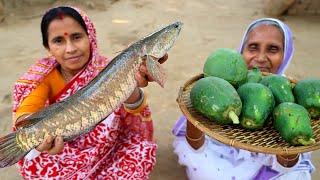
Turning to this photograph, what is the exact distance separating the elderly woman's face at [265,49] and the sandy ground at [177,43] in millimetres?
997

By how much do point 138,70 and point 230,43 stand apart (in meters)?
3.81

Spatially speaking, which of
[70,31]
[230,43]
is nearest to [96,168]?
[70,31]

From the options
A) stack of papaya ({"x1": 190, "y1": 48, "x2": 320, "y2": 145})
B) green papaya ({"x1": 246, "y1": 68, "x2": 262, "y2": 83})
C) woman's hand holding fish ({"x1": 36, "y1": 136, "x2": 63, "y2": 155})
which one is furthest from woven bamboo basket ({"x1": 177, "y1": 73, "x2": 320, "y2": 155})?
woman's hand holding fish ({"x1": 36, "y1": 136, "x2": 63, "y2": 155})

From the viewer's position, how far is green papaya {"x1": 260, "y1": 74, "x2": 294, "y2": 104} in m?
2.39

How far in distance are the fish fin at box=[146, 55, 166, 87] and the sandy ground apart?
131 centimetres

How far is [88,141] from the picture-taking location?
289 centimetres

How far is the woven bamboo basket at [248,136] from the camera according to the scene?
2.08 metres

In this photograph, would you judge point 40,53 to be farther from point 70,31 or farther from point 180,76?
point 70,31

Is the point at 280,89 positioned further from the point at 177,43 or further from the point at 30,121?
the point at 177,43

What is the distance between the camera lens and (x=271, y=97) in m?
2.33

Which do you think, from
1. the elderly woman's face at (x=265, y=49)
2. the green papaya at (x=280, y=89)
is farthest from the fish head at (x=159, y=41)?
the elderly woman's face at (x=265, y=49)

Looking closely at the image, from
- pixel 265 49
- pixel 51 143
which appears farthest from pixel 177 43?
pixel 51 143

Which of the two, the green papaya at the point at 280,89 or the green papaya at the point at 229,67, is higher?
the green papaya at the point at 229,67

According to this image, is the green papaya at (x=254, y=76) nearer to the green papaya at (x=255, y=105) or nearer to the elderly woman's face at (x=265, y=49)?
the green papaya at (x=255, y=105)
